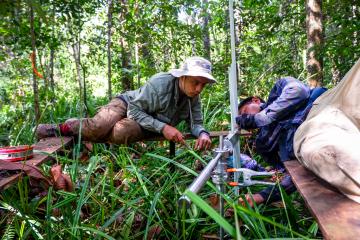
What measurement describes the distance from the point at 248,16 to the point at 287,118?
19.7 feet

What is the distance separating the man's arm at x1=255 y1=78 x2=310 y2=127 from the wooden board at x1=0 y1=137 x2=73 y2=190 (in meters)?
1.60

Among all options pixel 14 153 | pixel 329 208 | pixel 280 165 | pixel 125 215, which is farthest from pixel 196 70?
pixel 329 208

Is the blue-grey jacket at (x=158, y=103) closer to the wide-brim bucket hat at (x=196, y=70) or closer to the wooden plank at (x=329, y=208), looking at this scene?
the wide-brim bucket hat at (x=196, y=70)

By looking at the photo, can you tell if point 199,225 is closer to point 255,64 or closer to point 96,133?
point 96,133

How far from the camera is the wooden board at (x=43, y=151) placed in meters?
1.98

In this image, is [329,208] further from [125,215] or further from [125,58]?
[125,58]

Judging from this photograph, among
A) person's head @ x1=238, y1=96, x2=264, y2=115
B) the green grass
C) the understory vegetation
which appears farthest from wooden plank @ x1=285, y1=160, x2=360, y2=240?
person's head @ x1=238, y1=96, x2=264, y2=115

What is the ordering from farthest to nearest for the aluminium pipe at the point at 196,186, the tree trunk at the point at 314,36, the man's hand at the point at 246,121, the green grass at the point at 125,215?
the tree trunk at the point at 314,36, the man's hand at the point at 246,121, the green grass at the point at 125,215, the aluminium pipe at the point at 196,186

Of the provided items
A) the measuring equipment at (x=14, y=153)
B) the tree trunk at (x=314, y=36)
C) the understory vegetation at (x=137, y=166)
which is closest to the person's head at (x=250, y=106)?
the understory vegetation at (x=137, y=166)

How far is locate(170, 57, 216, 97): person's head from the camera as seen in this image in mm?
3073

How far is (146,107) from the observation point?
334 centimetres

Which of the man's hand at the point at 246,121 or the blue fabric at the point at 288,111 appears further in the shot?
the man's hand at the point at 246,121

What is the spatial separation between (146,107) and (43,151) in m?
1.00

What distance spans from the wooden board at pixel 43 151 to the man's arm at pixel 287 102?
1600 millimetres
